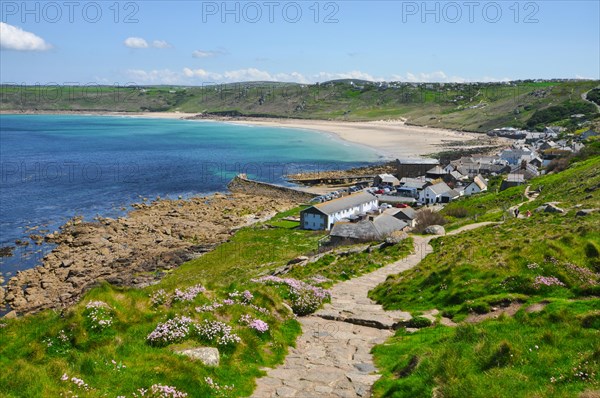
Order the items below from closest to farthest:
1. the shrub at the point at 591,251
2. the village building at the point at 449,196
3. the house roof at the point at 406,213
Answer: the shrub at the point at 591,251 < the house roof at the point at 406,213 < the village building at the point at 449,196

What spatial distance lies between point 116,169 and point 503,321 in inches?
4648

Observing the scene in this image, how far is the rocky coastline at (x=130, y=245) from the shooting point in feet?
148

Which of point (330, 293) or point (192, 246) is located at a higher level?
point (330, 293)

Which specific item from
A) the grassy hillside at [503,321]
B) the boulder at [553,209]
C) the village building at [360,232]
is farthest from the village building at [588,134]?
the grassy hillside at [503,321]

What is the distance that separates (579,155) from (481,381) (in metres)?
86.2

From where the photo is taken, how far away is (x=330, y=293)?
24.2 meters

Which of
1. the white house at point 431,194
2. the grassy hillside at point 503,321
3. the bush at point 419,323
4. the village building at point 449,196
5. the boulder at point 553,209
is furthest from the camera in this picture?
the village building at point 449,196

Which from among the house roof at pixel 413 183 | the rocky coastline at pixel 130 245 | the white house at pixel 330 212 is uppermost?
the house roof at pixel 413 183

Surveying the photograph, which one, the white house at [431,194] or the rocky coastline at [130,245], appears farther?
the white house at [431,194]

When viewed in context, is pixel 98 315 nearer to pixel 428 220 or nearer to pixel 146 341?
pixel 146 341

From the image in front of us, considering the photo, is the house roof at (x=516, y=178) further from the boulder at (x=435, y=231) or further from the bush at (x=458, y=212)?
the boulder at (x=435, y=231)

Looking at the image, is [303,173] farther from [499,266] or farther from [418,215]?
[499,266]

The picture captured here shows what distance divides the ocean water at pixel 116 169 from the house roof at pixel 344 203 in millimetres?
33336

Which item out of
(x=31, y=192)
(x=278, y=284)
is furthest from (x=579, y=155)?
(x=31, y=192)
